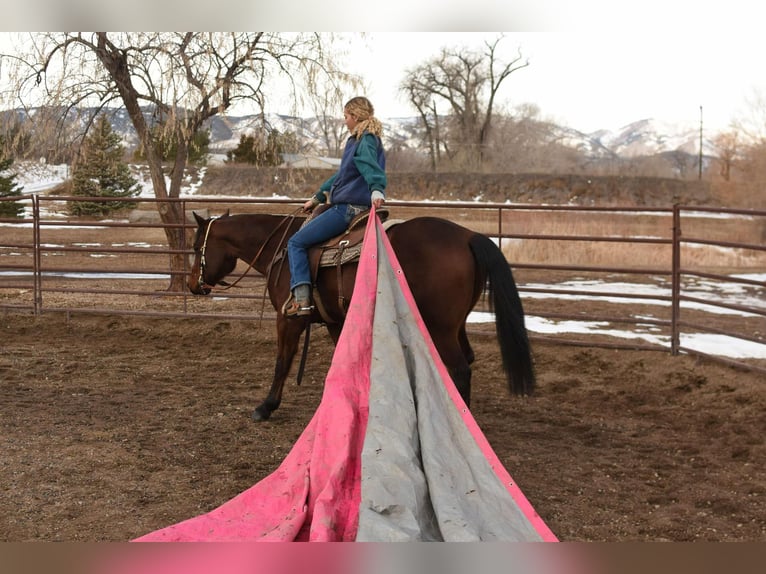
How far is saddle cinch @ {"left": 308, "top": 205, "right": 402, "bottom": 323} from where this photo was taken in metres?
5.12

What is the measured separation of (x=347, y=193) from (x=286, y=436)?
1.56m

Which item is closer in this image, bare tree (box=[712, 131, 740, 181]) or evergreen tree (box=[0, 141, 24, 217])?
evergreen tree (box=[0, 141, 24, 217])

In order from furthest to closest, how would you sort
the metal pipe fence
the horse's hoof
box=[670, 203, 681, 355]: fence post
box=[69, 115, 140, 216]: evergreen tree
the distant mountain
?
box=[69, 115, 140, 216]: evergreen tree < the distant mountain < the metal pipe fence < box=[670, 203, 681, 355]: fence post < the horse's hoof

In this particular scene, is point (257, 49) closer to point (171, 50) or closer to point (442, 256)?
point (171, 50)

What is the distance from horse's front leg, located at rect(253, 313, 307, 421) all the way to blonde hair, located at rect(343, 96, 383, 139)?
1.39 m

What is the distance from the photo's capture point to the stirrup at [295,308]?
5.27m

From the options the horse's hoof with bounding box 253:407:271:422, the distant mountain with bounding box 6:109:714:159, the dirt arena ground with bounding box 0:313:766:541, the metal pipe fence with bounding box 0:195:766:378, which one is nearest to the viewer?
the dirt arena ground with bounding box 0:313:766:541

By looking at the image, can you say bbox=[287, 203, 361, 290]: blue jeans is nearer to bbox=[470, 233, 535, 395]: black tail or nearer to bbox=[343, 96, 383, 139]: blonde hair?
bbox=[343, 96, 383, 139]: blonde hair

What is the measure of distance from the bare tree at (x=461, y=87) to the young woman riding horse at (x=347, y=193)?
131 feet

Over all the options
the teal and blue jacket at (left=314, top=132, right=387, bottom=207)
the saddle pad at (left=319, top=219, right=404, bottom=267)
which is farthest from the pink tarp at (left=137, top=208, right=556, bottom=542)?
the saddle pad at (left=319, top=219, right=404, bottom=267)

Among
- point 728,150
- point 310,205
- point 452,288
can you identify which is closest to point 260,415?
point 310,205

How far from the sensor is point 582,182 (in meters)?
36.2

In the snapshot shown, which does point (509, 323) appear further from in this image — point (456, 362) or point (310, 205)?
point (310, 205)

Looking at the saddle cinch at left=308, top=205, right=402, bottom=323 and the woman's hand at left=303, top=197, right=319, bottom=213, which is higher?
the woman's hand at left=303, top=197, right=319, bottom=213
